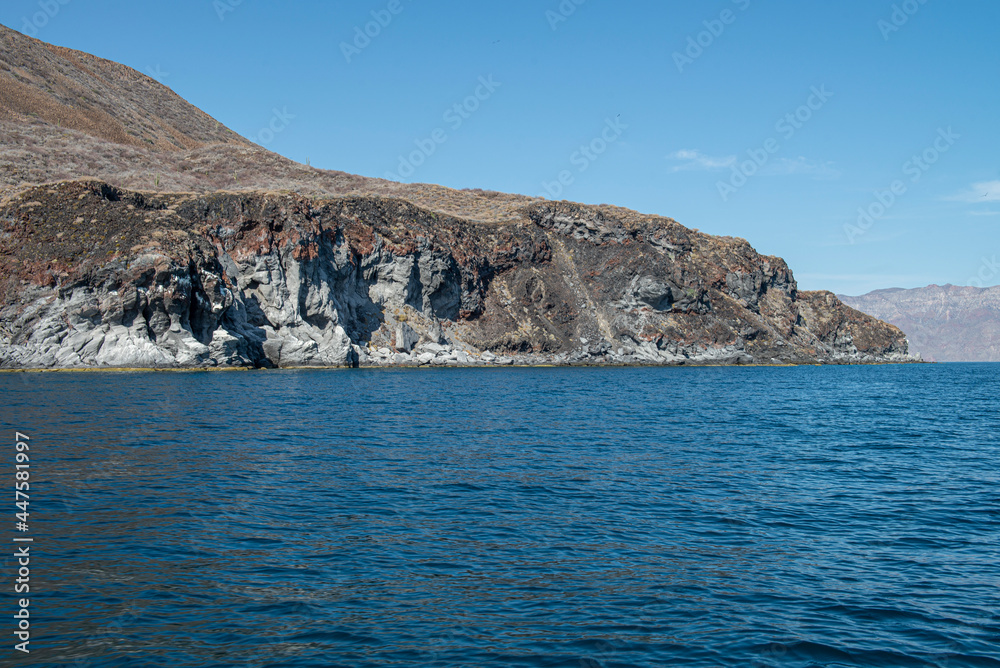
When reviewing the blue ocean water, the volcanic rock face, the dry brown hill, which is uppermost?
the dry brown hill

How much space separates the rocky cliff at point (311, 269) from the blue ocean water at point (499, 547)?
47551 millimetres

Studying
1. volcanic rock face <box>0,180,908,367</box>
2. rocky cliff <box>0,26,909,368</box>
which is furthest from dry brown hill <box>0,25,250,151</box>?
volcanic rock face <box>0,180,908,367</box>

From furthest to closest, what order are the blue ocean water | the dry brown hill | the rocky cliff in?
the dry brown hill
the rocky cliff
the blue ocean water

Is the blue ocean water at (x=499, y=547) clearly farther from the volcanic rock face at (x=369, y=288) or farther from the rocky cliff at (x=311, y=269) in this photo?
the rocky cliff at (x=311, y=269)

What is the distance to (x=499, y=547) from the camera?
13.8m

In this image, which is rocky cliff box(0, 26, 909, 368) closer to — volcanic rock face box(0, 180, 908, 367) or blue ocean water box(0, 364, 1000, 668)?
volcanic rock face box(0, 180, 908, 367)

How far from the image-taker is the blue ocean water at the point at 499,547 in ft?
31.5

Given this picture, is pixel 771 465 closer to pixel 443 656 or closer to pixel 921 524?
pixel 921 524

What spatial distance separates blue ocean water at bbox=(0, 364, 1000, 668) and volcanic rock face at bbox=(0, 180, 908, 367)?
46.9 m

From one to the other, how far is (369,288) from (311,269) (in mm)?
13835

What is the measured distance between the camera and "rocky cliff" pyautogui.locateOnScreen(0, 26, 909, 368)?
2874 inches

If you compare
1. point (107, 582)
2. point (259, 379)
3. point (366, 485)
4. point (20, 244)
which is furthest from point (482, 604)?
point (20, 244)

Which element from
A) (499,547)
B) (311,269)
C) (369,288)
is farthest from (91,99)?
(499,547)

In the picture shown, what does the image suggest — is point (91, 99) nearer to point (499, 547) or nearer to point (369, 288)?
point (369, 288)
